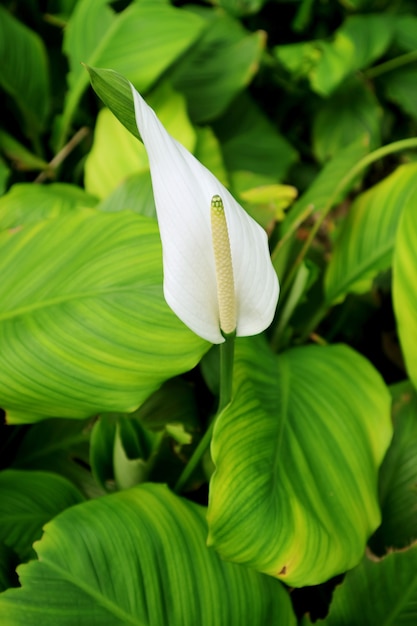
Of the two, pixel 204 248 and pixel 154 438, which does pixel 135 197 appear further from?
pixel 204 248

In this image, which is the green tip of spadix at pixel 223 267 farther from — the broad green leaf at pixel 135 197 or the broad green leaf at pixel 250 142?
the broad green leaf at pixel 250 142

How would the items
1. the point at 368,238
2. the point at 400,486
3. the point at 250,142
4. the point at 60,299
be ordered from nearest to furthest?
1. the point at 60,299
2. the point at 400,486
3. the point at 368,238
4. the point at 250,142

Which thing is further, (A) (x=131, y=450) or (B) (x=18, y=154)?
(B) (x=18, y=154)

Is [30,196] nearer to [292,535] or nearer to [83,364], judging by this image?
[83,364]

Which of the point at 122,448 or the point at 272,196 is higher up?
the point at 272,196

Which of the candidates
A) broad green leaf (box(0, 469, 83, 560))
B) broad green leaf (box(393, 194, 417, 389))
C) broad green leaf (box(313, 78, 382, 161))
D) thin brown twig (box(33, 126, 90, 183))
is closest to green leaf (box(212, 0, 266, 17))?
broad green leaf (box(313, 78, 382, 161))

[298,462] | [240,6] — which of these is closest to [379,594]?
[298,462]

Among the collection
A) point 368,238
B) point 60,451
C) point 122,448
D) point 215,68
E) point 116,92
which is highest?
point 116,92

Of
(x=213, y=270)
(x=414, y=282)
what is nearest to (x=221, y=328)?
(x=213, y=270)
